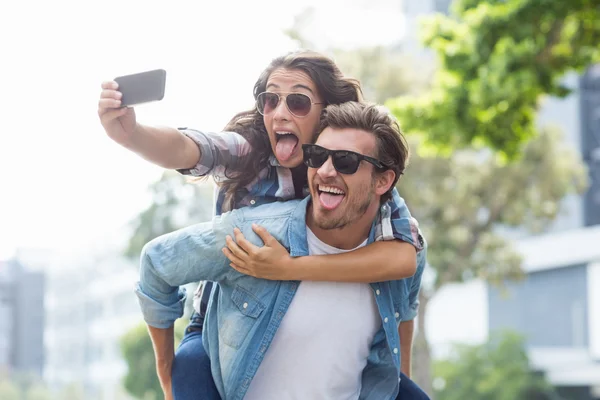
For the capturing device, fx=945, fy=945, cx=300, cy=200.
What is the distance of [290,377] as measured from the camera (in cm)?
300

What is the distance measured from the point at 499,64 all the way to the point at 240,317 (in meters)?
7.10

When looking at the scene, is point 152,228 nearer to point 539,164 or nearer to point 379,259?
point 539,164

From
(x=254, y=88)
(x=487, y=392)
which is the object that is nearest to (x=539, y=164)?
(x=487, y=392)

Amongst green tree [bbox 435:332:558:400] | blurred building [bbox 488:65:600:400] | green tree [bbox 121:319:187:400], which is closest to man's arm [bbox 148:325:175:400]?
green tree [bbox 121:319:187:400]

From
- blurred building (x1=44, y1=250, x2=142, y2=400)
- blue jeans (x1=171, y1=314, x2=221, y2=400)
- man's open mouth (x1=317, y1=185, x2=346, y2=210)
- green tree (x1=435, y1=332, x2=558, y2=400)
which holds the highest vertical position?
man's open mouth (x1=317, y1=185, x2=346, y2=210)

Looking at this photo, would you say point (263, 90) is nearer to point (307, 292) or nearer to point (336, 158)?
point (336, 158)

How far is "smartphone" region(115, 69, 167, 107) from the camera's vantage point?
8.46 ft

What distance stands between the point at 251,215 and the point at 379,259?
1.43 feet

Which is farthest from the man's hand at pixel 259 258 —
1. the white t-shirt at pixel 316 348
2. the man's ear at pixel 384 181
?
the man's ear at pixel 384 181

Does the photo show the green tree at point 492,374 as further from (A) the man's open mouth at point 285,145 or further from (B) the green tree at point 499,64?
(A) the man's open mouth at point 285,145

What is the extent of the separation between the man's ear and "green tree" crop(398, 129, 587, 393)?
19.8 metres

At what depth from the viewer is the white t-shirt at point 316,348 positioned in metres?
2.99

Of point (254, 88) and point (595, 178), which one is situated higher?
point (254, 88)

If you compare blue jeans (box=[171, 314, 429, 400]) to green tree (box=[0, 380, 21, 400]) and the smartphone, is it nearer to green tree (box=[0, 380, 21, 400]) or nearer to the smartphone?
the smartphone
